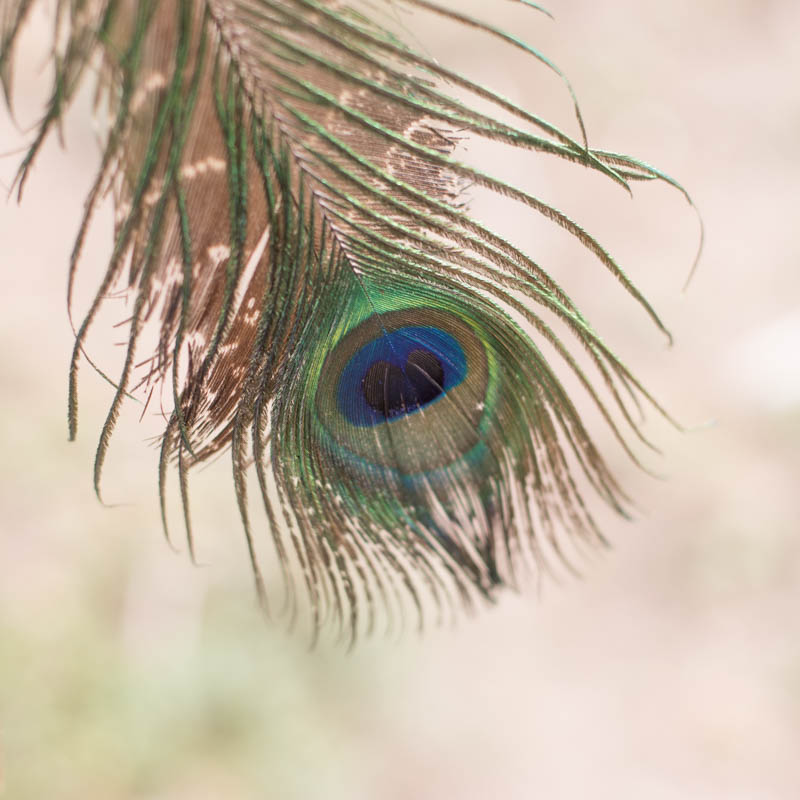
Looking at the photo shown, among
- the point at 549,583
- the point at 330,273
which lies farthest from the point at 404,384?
the point at 549,583

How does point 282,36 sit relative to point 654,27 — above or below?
below

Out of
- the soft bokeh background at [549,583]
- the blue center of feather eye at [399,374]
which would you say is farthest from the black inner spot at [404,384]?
the soft bokeh background at [549,583]

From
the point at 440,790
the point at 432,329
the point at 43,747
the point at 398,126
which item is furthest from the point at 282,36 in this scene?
the point at 440,790

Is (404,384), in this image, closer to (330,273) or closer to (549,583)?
(330,273)

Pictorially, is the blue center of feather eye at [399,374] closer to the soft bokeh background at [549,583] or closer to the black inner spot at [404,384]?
the black inner spot at [404,384]

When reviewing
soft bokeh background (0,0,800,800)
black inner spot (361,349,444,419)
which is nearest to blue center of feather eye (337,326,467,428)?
black inner spot (361,349,444,419)

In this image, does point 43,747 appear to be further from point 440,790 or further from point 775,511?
point 775,511
